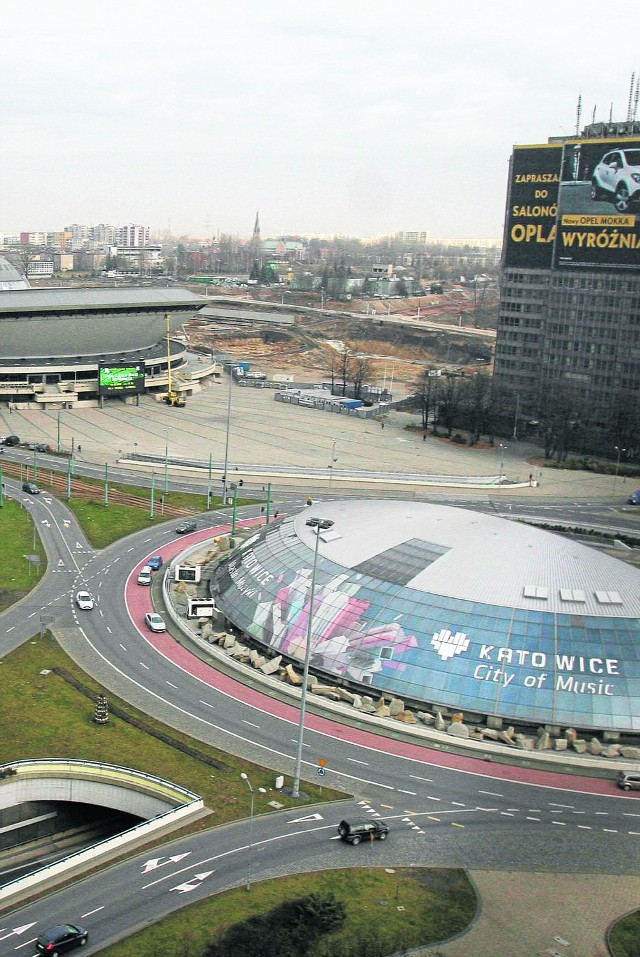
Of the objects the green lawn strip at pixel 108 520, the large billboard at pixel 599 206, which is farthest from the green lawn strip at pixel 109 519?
the large billboard at pixel 599 206

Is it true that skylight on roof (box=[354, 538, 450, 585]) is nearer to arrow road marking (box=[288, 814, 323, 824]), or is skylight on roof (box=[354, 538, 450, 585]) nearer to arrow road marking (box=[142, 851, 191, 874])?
arrow road marking (box=[288, 814, 323, 824])

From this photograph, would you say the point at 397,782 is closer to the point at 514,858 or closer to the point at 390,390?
the point at 514,858

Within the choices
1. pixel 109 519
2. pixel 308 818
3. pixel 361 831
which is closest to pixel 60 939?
pixel 308 818

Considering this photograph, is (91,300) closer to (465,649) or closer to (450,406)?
(450,406)

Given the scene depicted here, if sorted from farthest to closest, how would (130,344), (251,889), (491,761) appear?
1. (130,344)
2. (491,761)
3. (251,889)

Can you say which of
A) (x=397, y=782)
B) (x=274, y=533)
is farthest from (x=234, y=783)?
(x=274, y=533)

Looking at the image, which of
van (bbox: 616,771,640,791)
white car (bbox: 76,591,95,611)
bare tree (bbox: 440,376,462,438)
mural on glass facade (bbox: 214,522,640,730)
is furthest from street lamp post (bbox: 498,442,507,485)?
van (bbox: 616,771,640,791)
